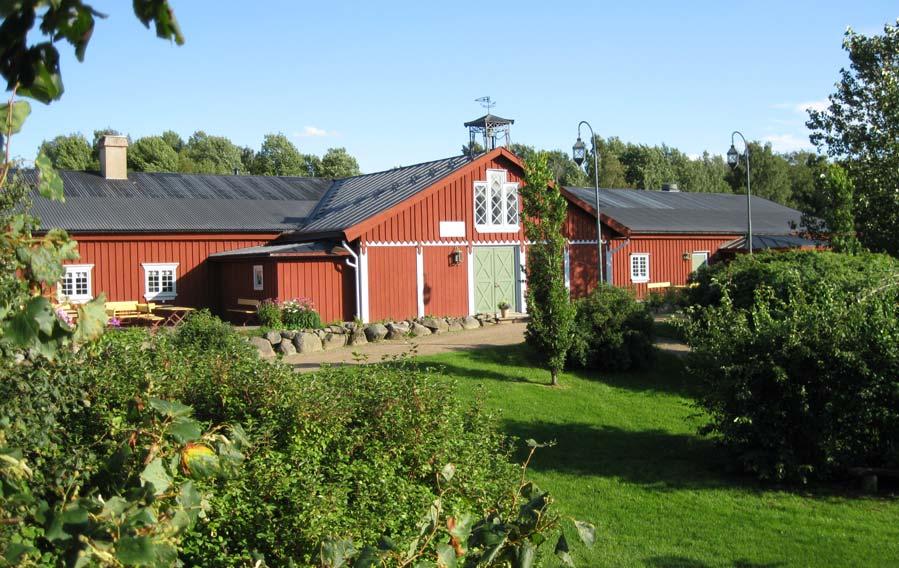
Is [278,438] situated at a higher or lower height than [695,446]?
higher

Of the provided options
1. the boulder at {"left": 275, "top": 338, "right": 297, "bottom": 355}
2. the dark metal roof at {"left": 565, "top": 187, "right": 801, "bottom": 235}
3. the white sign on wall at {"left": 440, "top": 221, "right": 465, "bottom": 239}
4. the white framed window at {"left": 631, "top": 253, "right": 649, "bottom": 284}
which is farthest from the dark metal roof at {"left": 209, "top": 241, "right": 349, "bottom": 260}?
the white framed window at {"left": 631, "top": 253, "right": 649, "bottom": 284}

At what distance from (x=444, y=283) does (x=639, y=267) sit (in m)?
8.98

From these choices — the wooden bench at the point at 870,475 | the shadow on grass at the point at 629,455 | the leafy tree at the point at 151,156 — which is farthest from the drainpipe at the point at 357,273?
the leafy tree at the point at 151,156

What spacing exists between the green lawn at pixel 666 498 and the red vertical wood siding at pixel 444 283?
9267mm

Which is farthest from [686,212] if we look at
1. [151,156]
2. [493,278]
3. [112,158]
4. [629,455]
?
[151,156]

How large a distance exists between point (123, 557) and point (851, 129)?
19.8 metres

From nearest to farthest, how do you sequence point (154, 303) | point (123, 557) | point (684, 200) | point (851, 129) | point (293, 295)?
point (123, 557) → point (851, 129) → point (293, 295) → point (154, 303) → point (684, 200)

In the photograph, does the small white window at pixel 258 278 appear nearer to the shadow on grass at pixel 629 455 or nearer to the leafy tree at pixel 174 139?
the shadow on grass at pixel 629 455

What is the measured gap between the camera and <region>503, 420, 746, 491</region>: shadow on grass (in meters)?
10.7

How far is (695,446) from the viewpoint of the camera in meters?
12.4

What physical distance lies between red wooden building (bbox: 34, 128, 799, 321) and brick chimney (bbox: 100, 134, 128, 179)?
40 mm

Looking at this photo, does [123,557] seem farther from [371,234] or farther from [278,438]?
[371,234]

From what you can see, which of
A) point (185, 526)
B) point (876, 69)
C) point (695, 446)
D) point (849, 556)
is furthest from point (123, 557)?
point (876, 69)

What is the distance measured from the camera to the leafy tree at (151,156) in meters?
53.3
